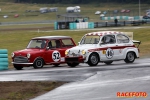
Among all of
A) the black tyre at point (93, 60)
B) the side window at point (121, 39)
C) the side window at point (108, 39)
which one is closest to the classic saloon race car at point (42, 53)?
the black tyre at point (93, 60)

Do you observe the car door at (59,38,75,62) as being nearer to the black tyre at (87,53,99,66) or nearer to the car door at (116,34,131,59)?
the black tyre at (87,53,99,66)

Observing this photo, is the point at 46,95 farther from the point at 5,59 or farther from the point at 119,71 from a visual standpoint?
the point at 5,59

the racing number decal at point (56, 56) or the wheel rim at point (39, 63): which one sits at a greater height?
the racing number decal at point (56, 56)

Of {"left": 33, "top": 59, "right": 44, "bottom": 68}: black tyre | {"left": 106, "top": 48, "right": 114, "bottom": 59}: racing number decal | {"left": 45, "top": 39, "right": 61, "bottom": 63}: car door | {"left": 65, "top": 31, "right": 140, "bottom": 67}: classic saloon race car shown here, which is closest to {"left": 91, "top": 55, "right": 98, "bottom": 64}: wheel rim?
{"left": 65, "top": 31, "right": 140, "bottom": 67}: classic saloon race car

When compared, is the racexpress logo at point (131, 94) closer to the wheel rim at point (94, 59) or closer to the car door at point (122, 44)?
the wheel rim at point (94, 59)

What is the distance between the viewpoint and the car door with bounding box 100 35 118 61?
23.3m

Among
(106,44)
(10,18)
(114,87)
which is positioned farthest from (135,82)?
(10,18)

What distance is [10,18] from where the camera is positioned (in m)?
Result: 116

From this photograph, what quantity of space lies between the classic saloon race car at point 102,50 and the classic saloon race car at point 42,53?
0.90m

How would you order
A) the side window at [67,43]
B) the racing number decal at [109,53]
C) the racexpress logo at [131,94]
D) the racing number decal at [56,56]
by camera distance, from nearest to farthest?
the racexpress logo at [131,94] < the racing number decal at [109,53] < the racing number decal at [56,56] < the side window at [67,43]

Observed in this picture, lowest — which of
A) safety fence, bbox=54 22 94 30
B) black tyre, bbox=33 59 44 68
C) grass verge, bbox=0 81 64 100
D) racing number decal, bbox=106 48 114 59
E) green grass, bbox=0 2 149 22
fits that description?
grass verge, bbox=0 81 64 100

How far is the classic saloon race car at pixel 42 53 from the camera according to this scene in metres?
23.6

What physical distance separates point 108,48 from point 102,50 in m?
0.38

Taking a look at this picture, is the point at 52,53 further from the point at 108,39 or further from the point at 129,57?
the point at 129,57
